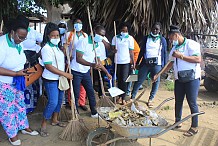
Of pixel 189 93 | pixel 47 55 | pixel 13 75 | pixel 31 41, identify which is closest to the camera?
pixel 13 75

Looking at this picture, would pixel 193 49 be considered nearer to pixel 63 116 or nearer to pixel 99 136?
pixel 99 136

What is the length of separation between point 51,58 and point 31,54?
1599 millimetres

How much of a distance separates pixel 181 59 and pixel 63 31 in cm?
247

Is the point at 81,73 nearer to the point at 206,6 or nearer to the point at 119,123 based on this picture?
the point at 119,123

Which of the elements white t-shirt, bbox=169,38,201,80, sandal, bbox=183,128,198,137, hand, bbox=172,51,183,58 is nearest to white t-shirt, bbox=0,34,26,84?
hand, bbox=172,51,183,58

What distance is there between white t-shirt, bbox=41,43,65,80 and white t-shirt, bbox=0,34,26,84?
0.35m

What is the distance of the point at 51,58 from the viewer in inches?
143

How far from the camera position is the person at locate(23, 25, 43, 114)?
4617 mm

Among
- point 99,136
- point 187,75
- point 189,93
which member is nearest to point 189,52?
point 187,75

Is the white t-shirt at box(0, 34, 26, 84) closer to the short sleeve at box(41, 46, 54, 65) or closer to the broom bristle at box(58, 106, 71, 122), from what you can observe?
the short sleeve at box(41, 46, 54, 65)

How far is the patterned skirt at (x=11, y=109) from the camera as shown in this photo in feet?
11.0

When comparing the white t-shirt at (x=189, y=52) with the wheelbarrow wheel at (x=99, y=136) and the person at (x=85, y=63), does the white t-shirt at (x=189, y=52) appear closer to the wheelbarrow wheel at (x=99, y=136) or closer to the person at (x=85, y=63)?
the person at (x=85, y=63)

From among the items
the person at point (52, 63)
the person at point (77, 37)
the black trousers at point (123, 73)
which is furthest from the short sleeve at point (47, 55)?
the black trousers at point (123, 73)

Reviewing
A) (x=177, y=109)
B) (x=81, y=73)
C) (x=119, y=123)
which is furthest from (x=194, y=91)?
(x=81, y=73)
